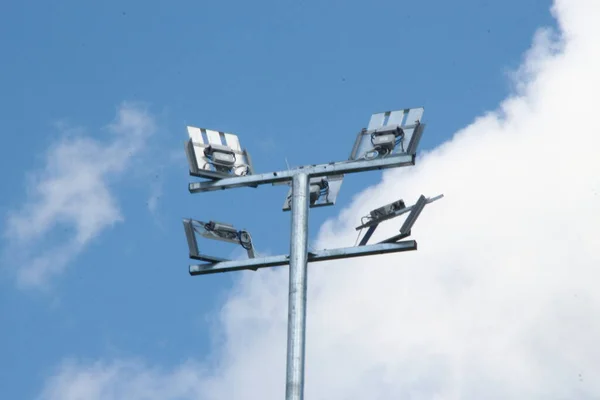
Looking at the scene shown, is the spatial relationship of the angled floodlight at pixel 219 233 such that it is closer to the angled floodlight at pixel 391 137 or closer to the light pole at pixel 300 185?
the light pole at pixel 300 185

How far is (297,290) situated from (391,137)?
3570mm

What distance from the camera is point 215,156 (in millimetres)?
21203

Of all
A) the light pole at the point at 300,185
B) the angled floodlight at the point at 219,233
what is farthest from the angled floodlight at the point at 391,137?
the angled floodlight at the point at 219,233

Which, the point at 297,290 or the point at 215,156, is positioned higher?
the point at 215,156

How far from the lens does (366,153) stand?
20922mm

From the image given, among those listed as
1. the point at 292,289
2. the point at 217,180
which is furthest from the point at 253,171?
the point at 292,289

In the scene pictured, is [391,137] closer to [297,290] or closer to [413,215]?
[413,215]

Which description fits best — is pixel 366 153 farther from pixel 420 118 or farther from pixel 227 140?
pixel 227 140

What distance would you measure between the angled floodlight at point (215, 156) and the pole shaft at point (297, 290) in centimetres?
171

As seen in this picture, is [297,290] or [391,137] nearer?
[297,290]

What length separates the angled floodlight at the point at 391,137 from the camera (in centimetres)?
2073

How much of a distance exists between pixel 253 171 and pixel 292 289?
348 cm

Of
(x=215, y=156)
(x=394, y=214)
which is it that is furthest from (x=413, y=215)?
(x=215, y=156)

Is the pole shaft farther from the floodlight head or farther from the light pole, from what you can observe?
the floodlight head
